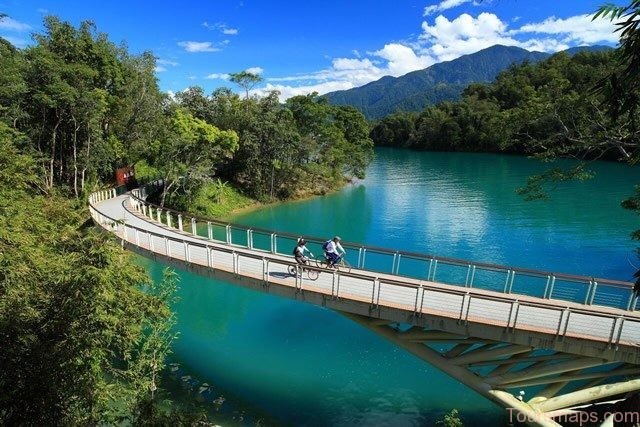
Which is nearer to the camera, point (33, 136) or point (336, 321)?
point (336, 321)

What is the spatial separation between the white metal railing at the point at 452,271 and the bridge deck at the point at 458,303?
1.89 ft

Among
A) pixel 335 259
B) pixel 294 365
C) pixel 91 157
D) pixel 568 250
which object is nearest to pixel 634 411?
pixel 335 259

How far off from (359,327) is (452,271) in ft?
22.1

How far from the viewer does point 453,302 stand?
1163 centimetres

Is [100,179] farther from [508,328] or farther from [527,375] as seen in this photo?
[527,375]

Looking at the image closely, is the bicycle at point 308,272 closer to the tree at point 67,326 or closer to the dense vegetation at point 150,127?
the tree at point 67,326

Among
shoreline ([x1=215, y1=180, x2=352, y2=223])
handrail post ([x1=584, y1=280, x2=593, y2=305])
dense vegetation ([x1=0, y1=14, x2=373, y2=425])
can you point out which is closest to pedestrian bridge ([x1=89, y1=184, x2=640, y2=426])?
handrail post ([x1=584, y1=280, x2=593, y2=305])

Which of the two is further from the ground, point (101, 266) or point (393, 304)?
point (101, 266)

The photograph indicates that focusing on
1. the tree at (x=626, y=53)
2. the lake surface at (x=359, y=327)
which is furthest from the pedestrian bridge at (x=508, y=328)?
the tree at (x=626, y=53)

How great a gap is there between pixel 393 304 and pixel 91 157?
27145 mm

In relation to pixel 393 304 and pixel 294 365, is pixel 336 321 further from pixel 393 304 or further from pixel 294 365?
pixel 393 304

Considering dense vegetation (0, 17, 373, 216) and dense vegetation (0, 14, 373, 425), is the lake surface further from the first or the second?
dense vegetation (0, 17, 373, 216)

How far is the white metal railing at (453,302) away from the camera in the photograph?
989cm

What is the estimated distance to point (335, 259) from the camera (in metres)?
14.2
